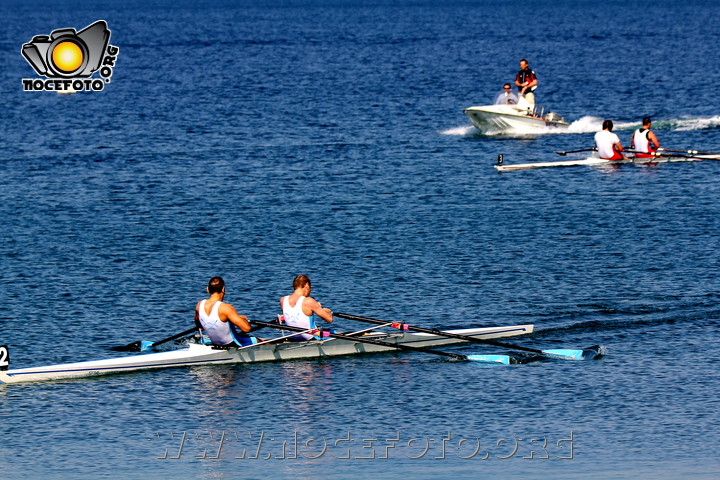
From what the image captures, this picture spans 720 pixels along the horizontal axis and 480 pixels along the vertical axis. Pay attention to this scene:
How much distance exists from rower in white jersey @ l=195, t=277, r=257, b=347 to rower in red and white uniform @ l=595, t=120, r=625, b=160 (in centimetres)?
2331

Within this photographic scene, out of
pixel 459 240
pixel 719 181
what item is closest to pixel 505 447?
pixel 459 240

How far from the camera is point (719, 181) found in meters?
38.2

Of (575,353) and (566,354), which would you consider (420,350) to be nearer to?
(566,354)

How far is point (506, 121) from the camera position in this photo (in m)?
47.0

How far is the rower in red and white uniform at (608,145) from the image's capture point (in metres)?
39.9

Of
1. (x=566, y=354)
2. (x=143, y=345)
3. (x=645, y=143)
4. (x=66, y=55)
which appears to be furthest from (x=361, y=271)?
(x=66, y=55)

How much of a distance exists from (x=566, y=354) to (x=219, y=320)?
6.49m

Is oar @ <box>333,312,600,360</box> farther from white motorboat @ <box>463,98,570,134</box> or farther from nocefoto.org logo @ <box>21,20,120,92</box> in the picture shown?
nocefoto.org logo @ <box>21,20,120,92</box>

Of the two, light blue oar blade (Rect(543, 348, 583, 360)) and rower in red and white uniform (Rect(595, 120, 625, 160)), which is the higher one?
rower in red and white uniform (Rect(595, 120, 625, 160))

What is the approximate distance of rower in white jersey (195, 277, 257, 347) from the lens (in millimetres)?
19531

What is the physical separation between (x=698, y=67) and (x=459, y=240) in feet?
173

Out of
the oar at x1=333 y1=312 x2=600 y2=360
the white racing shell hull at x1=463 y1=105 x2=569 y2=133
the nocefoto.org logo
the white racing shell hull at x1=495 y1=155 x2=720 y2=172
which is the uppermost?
the nocefoto.org logo

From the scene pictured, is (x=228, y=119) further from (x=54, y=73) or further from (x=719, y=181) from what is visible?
(x=719, y=181)

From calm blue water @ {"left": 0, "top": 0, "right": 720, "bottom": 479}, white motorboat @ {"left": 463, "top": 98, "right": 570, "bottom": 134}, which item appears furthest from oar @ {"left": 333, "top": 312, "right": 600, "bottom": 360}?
white motorboat @ {"left": 463, "top": 98, "right": 570, "bottom": 134}
